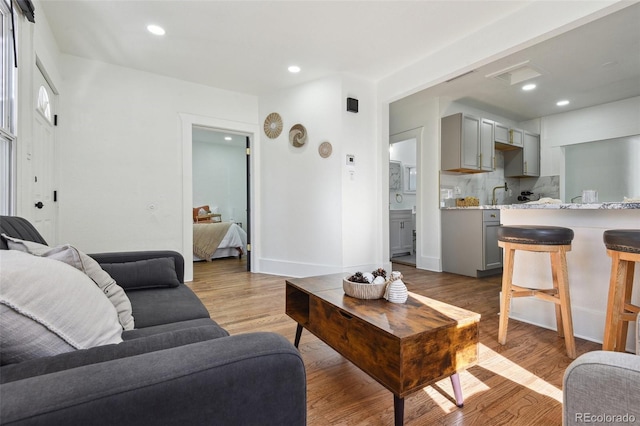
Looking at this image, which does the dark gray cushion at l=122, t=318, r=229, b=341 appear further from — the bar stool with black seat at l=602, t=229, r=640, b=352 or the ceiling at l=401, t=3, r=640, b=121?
the ceiling at l=401, t=3, r=640, b=121

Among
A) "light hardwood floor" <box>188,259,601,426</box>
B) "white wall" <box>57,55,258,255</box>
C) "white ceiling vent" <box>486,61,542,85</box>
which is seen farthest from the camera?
"white ceiling vent" <box>486,61,542,85</box>

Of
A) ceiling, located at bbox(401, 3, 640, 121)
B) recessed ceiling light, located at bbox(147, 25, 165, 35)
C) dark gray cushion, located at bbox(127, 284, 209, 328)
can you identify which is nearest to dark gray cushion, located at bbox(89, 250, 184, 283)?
dark gray cushion, located at bbox(127, 284, 209, 328)

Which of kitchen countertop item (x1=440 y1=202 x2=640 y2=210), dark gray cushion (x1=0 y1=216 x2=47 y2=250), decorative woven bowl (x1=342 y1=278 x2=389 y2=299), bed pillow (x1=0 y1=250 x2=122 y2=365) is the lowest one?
decorative woven bowl (x1=342 y1=278 x2=389 y2=299)

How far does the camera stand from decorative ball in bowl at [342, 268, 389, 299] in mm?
1551

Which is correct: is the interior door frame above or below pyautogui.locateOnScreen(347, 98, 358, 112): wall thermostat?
below

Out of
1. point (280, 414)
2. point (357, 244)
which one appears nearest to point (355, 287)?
point (280, 414)

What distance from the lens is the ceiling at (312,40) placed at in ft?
8.52

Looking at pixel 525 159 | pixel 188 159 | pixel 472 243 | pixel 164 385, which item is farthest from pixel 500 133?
pixel 164 385

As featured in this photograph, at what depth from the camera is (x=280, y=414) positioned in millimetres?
643

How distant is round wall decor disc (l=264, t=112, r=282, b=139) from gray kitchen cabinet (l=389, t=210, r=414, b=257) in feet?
8.35

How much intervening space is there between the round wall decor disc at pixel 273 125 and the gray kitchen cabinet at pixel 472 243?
8.85 ft

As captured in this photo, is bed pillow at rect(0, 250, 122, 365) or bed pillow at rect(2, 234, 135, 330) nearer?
bed pillow at rect(0, 250, 122, 365)

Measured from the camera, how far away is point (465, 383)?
160cm

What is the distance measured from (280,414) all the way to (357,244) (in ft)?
11.1
